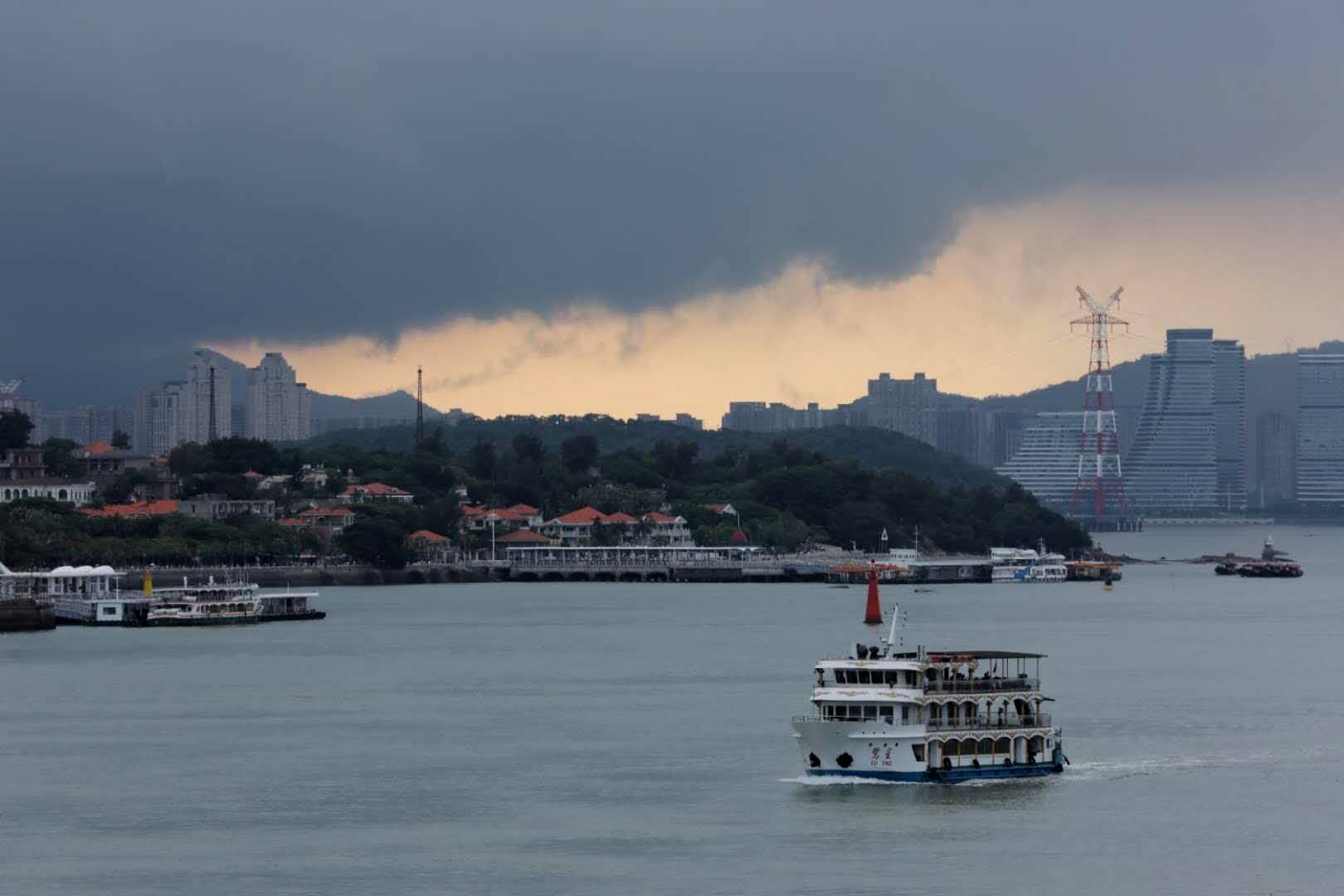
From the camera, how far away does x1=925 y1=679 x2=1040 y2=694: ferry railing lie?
137 feet

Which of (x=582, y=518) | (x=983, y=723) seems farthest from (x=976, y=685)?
(x=582, y=518)

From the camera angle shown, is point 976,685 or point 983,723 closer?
point 976,685

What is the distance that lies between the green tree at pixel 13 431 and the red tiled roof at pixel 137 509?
1786 centimetres

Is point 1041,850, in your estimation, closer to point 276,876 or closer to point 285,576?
point 276,876

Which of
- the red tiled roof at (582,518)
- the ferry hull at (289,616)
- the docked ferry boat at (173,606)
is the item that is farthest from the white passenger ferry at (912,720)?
the red tiled roof at (582,518)

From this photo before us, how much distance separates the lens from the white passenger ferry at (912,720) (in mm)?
41531

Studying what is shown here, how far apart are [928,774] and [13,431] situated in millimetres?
148797

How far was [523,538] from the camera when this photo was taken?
564 feet

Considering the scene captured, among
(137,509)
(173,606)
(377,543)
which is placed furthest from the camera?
(137,509)

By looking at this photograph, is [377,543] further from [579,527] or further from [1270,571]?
[1270,571]

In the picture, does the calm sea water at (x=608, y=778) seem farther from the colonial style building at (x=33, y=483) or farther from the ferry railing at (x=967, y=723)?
the colonial style building at (x=33, y=483)

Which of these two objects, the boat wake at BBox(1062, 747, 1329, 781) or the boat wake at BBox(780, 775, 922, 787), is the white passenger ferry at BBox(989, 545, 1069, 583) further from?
the boat wake at BBox(780, 775, 922, 787)

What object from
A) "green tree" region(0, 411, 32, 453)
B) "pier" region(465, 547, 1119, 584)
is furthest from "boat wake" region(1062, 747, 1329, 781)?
"green tree" region(0, 411, 32, 453)

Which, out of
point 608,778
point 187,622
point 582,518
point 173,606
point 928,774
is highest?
point 582,518
